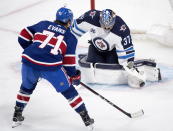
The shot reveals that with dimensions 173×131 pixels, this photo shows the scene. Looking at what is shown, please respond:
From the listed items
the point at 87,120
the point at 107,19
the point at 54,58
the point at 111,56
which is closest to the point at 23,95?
the point at 54,58

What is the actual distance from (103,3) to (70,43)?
3.58m

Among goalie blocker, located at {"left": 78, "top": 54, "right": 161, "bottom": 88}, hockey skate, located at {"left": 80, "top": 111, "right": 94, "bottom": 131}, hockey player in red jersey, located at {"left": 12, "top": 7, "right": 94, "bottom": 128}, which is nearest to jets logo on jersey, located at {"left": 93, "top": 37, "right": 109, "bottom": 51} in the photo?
goalie blocker, located at {"left": 78, "top": 54, "right": 161, "bottom": 88}

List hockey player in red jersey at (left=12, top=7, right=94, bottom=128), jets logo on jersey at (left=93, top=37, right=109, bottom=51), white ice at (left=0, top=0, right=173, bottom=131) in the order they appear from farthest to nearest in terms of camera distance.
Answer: jets logo on jersey at (left=93, top=37, right=109, bottom=51)
white ice at (left=0, top=0, right=173, bottom=131)
hockey player in red jersey at (left=12, top=7, right=94, bottom=128)

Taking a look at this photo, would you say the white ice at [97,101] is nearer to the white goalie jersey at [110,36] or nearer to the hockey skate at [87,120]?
the hockey skate at [87,120]

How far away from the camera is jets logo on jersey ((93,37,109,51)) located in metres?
3.66

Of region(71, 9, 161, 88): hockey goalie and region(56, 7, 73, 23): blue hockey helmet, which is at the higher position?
region(56, 7, 73, 23): blue hockey helmet

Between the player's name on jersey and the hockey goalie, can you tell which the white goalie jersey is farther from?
the player's name on jersey

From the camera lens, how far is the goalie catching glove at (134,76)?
11.8 feet

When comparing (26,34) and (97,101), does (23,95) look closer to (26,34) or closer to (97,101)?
(26,34)

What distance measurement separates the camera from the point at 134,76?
3590 millimetres

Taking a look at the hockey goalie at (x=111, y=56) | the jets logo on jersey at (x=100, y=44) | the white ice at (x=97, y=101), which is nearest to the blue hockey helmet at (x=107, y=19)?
the hockey goalie at (x=111, y=56)

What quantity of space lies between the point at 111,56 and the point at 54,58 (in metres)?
1.09

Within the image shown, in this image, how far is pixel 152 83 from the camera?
147 inches

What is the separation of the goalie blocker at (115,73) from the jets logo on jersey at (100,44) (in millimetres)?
171
